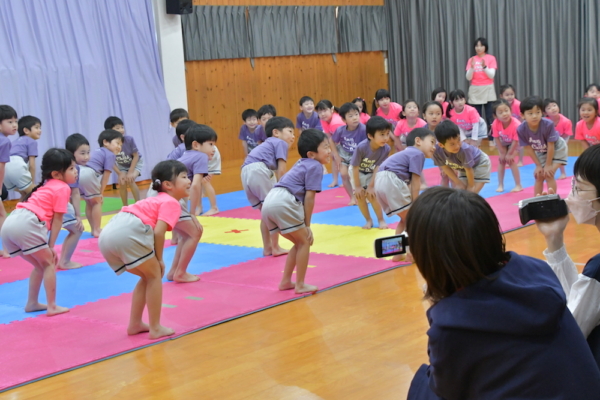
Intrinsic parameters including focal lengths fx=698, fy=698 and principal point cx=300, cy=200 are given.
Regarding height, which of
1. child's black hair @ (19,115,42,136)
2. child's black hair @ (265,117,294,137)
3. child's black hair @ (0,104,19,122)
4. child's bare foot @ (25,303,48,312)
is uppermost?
child's black hair @ (0,104,19,122)

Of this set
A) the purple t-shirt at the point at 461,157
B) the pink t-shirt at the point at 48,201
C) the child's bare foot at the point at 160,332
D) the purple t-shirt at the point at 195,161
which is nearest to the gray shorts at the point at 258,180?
the purple t-shirt at the point at 195,161

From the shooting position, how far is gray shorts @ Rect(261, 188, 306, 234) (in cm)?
476

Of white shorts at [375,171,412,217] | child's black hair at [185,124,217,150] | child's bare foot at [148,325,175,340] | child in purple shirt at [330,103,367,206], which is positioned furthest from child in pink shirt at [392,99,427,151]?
child's bare foot at [148,325,175,340]

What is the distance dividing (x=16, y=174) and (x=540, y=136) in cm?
546

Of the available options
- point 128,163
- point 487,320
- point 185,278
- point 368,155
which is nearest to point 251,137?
point 128,163

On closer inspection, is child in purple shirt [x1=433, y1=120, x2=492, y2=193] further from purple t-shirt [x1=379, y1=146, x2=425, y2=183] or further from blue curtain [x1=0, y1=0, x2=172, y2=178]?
blue curtain [x1=0, y1=0, x2=172, y2=178]

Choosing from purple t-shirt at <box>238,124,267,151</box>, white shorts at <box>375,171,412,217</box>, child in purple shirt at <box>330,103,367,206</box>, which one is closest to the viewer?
white shorts at <box>375,171,412,217</box>

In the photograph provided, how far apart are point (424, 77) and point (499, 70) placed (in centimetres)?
177

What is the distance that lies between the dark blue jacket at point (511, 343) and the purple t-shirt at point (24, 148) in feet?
22.3

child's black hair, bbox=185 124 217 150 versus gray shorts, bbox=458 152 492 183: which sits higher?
child's black hair, bbox=185 124 217 150

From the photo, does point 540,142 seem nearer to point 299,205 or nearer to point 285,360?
point 299,205

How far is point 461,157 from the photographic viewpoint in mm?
6875

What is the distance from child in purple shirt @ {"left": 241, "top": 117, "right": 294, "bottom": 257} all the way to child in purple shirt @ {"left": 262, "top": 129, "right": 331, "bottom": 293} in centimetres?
114

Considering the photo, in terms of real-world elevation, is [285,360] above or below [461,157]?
below
